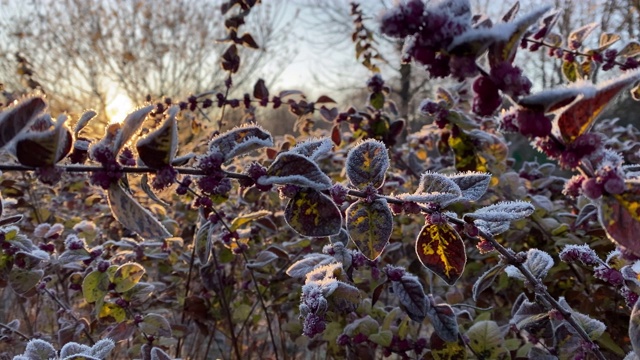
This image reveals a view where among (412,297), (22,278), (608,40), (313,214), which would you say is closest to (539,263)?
(412,297)

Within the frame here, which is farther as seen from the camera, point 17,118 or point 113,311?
point 113,311

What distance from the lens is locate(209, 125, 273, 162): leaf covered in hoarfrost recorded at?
0.81 metres

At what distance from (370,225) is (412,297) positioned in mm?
351

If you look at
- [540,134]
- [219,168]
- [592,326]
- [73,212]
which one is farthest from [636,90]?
[73,212]

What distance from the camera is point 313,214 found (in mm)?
822

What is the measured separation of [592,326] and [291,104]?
71.2 inches

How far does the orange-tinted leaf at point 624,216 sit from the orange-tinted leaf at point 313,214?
37 centimetres

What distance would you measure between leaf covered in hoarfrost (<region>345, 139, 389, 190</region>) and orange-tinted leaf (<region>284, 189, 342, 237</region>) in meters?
0.09

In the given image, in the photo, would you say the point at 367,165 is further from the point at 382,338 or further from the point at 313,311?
the point at 382,338

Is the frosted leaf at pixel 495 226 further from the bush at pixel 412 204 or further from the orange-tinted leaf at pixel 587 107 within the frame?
the orange-tinted leaf at pixel 587 107

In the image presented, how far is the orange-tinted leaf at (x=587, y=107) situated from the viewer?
1.80ft

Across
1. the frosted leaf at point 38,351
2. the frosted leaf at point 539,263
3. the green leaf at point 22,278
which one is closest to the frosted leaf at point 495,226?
the frosted leaf at point 539,263

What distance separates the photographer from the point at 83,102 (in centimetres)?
1410

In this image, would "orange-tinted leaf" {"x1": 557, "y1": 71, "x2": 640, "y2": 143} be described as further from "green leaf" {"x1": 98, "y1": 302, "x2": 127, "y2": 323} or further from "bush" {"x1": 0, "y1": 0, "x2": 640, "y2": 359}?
"green leaf" {"x1": 98, "y1": 302, "x2": 127, "y2": 323}
